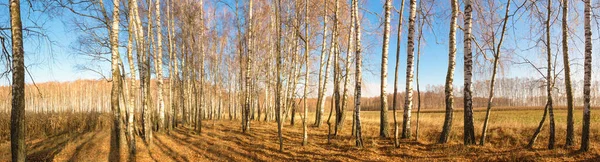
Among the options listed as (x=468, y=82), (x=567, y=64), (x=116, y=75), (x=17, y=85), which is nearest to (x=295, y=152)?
(x=468, y=82)

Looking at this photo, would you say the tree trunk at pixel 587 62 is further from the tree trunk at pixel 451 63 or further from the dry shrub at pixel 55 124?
the dry shrub at pixel 55 124

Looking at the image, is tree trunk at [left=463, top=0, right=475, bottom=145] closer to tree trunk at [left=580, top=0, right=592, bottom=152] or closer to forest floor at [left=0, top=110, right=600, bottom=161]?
forest floor at [left=0, top=110, right=600, bottom=161]

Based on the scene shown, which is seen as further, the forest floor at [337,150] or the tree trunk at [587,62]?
the forest floor at [337,150]

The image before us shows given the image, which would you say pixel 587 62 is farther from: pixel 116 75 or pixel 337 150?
pixel 116 75

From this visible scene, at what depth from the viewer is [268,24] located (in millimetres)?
20500

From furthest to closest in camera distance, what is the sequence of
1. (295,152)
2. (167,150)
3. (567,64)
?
(167,150) → (295,152) → (567,64)

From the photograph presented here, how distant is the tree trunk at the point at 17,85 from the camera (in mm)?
5199

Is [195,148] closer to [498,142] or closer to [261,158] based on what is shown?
[261,158]

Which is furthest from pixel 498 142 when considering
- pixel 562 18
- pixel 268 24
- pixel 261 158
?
pixel 268 24

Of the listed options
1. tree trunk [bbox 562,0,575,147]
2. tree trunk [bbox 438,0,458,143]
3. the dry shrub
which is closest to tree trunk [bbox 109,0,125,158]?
tree trunk [bbox 438,0,458,143]

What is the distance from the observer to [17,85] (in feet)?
17.0

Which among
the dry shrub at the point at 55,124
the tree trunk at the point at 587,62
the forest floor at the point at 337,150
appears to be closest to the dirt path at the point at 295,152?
the forest floor at the point at 337,150

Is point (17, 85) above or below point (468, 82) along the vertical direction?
below

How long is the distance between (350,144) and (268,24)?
41.5 feet
